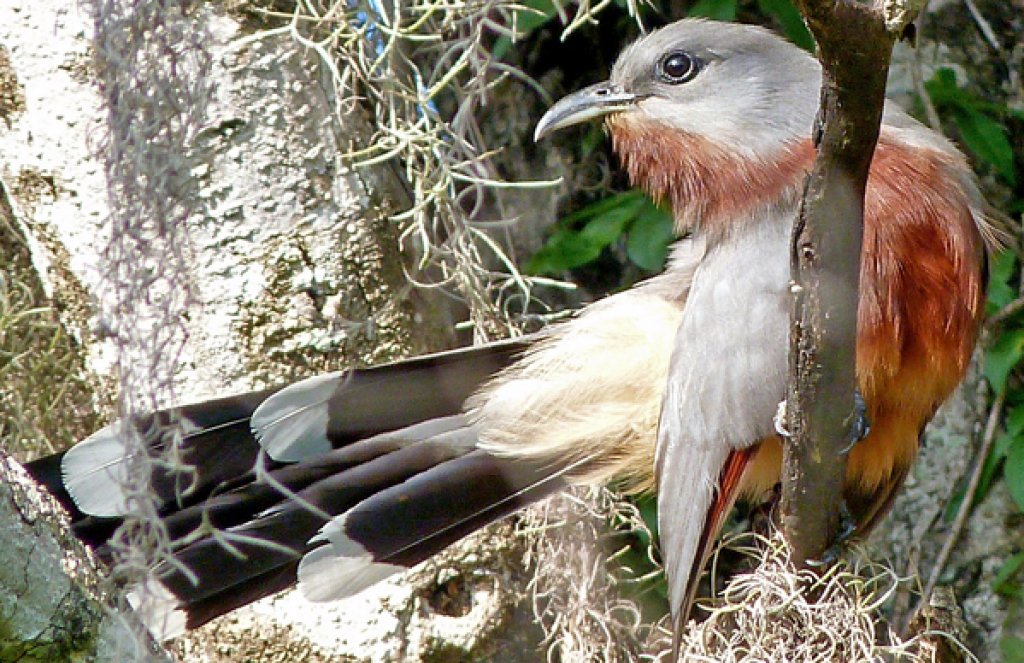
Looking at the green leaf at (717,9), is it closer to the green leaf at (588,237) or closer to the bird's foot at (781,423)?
the green leaf at (588,237)

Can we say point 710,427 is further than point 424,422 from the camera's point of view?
No

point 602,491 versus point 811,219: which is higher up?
point 811,219

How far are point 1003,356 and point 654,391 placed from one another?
930 mm

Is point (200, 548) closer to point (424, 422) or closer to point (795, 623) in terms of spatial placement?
point (424, 422)

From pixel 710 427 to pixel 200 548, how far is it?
3.65 ft

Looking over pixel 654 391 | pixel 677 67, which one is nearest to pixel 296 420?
pixel 654 391

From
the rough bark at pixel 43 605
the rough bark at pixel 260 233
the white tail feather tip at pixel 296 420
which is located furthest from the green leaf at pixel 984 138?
the rough bark at pixel 43 605

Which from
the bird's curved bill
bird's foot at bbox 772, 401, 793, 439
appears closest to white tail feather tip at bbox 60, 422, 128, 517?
the bird's curved bill

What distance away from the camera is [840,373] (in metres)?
2.46

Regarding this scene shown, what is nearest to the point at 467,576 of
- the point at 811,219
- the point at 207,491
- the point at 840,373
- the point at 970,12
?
the point at 207,491

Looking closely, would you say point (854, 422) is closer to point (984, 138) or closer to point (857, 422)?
point (857, 422)

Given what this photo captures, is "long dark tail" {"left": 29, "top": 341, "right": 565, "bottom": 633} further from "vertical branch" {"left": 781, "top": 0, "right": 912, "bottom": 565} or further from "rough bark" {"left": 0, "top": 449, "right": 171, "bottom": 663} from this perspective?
"vertical branch" {"left": 781, "top": 0, "right": 912, "bottom": 565}

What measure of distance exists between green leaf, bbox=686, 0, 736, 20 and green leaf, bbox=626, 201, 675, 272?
51cm

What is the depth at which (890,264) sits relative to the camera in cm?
286
